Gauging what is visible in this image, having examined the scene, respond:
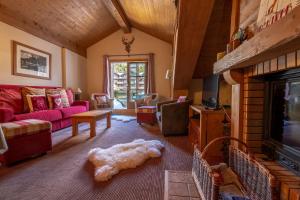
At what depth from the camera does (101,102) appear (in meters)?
5.74

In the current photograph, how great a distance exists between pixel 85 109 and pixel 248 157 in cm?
424

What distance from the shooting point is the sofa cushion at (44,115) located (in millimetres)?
2941

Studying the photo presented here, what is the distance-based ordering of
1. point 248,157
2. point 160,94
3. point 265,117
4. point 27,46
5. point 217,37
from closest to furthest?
point 248,157 → point 265,117 → point 217,37 → point 27,46 → point 160,94

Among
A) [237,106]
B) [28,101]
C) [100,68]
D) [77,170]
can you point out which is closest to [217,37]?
[237,106]

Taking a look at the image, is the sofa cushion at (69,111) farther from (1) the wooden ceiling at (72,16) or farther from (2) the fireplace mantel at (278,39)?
(2) the fireplace mantel at (278,39)

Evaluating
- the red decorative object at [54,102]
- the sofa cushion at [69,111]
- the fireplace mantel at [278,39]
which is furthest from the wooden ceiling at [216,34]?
the red decorative object at [54,102]

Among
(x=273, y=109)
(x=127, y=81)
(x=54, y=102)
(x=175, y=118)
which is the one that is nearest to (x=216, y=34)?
(x=175, y=118)

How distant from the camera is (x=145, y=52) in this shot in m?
6.27

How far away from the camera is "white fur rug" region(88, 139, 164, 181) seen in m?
1.82

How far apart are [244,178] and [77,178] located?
1457mm

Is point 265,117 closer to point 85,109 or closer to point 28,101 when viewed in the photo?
point 28,101

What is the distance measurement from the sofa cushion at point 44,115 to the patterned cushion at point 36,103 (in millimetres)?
253

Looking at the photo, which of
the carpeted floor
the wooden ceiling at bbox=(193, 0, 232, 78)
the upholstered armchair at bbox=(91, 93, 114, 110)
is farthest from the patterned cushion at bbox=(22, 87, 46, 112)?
the wooden ceiling at bbox=(193, 0, 232, 78)

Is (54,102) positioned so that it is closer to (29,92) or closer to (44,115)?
(29,92)
